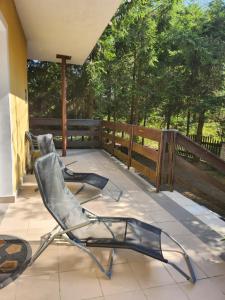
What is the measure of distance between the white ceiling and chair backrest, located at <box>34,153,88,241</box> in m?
2.35

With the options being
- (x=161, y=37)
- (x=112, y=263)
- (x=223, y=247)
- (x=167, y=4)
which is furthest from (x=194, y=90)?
(x=112, y=263)

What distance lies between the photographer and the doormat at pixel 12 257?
73.4 inches

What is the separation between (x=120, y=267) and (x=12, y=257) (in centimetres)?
93

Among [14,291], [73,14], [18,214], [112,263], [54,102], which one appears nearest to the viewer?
[14,291]

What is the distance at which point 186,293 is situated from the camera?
1759mm

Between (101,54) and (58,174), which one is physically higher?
(101,54)

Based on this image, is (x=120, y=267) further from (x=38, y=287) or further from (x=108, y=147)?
(x=108, y=147)

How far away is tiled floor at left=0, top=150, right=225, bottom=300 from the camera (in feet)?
5.70

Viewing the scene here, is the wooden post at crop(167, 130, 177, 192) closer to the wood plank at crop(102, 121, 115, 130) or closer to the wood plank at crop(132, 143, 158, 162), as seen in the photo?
the wood plank at crop(132, 143, 158, 162)

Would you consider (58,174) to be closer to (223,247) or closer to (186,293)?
(186,293)

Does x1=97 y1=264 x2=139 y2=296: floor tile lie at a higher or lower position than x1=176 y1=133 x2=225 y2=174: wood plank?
lower

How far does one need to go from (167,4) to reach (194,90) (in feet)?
13.1

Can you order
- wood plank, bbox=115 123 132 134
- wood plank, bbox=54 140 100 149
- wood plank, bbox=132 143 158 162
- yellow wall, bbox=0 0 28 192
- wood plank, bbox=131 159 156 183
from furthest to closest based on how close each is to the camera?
wood plank, bbox=54 140 100 149 → wood plank, bbox=115 123 132 134 → wood plank, bbox=131 159 156 183 → wood plank, bbox=132 143 158 162 → yellow wall, bbox=0 0 28 192

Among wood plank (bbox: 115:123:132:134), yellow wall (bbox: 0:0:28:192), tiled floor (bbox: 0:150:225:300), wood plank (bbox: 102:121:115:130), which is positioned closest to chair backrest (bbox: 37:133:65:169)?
yellow wall (bbox: 0:0:28:192)
